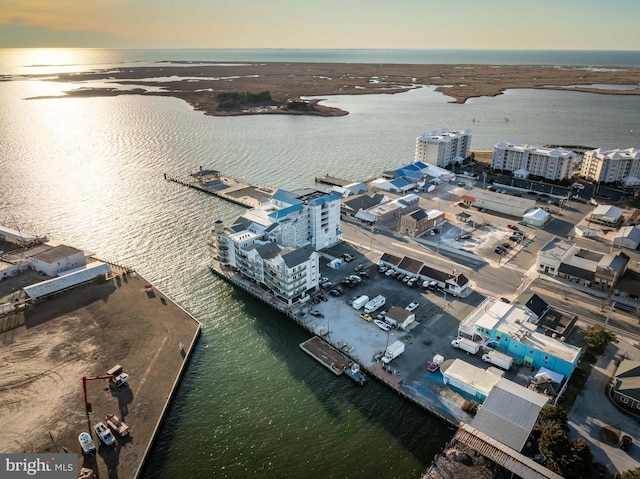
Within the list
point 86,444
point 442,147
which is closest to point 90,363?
point 86,444

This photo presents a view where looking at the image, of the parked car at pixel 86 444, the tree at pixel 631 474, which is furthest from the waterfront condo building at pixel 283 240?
the tree at pixel 631 474

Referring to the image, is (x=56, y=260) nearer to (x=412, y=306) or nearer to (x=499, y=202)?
(x=412, y=306)

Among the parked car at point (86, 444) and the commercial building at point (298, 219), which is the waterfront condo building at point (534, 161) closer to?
the commercial building at point (298, 219)

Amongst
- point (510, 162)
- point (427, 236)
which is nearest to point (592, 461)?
point (427, 236)

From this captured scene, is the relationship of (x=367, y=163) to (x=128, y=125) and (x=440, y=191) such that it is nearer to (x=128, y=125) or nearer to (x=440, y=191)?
(x=440, y=191)

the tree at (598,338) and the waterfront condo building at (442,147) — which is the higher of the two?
the waterfront condo building at (442,147)

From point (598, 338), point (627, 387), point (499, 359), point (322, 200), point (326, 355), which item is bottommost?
point (326, 355)

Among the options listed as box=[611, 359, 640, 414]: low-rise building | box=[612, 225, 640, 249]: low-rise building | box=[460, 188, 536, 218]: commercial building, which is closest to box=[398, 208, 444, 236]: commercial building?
box=[460, 188, 536, 218]: commercial building
